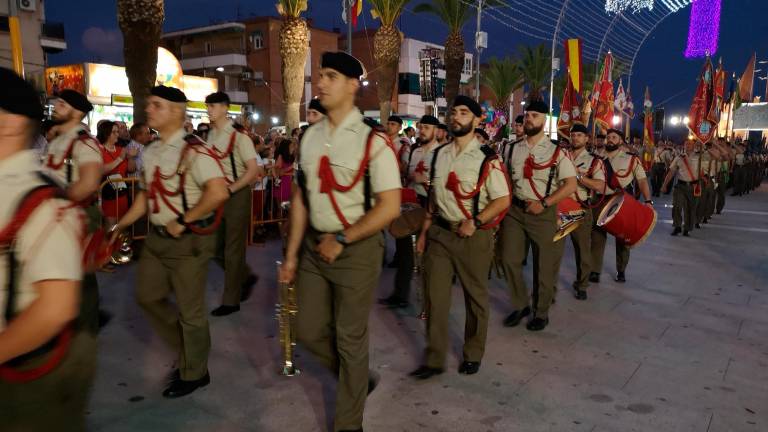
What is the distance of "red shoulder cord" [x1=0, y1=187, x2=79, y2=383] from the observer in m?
1.65

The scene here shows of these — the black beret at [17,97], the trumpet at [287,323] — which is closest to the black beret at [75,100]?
the trumpet at [287,323]

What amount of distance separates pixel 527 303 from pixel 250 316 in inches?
105

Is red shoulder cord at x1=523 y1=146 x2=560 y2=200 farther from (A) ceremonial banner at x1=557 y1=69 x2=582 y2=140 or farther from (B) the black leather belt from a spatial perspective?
(A) ceremonial banner at x1=557 y1=69 x2=582 y2=140

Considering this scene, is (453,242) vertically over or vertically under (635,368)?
over

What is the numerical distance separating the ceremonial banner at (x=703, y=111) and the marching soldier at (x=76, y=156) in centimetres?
1302

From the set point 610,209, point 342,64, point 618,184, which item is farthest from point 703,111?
point 342,64

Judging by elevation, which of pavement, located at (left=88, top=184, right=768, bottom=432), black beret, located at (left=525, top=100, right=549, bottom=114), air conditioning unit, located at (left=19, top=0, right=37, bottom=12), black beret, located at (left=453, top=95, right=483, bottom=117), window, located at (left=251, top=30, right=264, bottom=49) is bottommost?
pavement, located at (left=88, top=184, right=768, bottom=432)

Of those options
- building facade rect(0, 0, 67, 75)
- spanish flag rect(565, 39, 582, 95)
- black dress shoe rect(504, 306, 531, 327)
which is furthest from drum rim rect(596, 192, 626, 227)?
building facade rect(0, 0, 67, 75)

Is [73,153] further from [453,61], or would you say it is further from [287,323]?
[453,61]

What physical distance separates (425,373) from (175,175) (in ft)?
7.32

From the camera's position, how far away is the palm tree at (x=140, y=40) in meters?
12.3

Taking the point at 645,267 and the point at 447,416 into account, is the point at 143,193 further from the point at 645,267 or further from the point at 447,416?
the point at 645,267

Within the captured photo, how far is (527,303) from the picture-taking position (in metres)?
5.78

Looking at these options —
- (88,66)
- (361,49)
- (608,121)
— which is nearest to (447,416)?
(608,121)
